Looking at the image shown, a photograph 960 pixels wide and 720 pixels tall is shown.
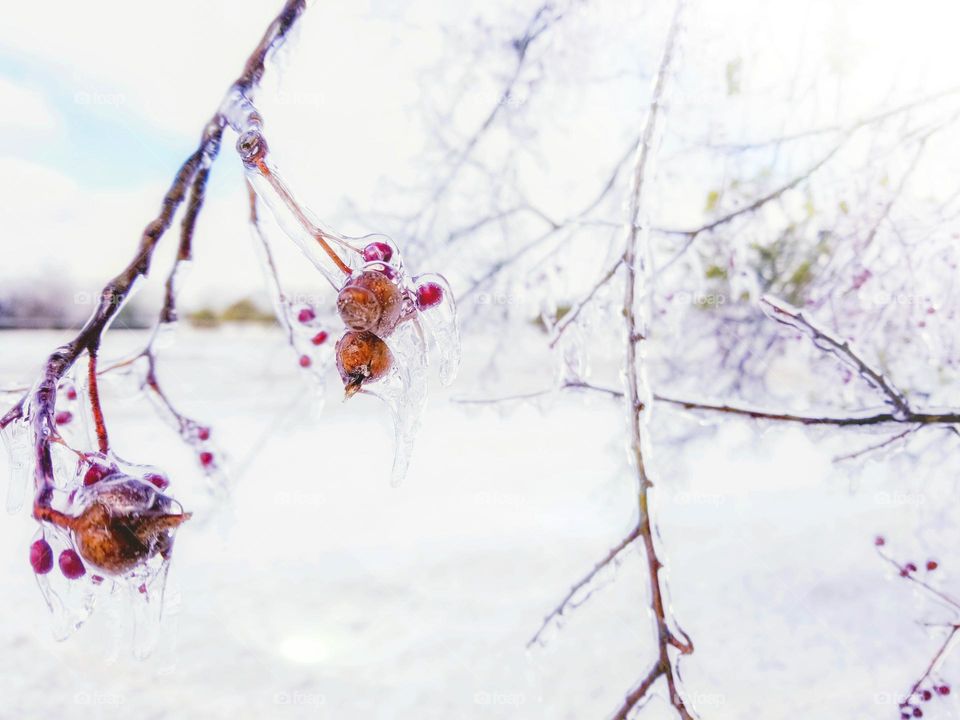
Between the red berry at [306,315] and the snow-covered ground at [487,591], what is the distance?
48 cm

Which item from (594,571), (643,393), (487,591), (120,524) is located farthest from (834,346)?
(487,591)

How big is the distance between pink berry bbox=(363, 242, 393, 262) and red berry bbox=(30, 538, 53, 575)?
13.8 inches

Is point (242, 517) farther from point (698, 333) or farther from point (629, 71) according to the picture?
point (629, 71)

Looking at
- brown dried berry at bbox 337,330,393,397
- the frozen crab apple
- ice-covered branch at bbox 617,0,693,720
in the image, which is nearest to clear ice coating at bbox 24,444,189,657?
the frozen crab apple

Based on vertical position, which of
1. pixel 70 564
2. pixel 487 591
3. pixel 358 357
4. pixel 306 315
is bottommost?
pixel 70 564

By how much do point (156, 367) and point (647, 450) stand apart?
2.37 ft

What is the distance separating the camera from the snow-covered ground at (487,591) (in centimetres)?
267

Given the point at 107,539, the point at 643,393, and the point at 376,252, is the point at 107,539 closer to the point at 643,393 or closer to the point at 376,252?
the point at 376,252

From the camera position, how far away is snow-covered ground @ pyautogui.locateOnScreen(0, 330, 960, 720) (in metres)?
2.67

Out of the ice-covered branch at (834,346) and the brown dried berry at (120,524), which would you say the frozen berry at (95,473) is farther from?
the ice-covered branch at (834,346)

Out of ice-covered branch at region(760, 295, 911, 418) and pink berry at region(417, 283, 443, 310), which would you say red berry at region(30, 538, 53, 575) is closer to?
pink berry at region(417, 283, 443, 310)

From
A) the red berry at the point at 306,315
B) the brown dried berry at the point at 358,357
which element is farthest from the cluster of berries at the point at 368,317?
the red berry at the point at 306,315

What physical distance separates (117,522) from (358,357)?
21cm

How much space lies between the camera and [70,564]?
1.69ft
